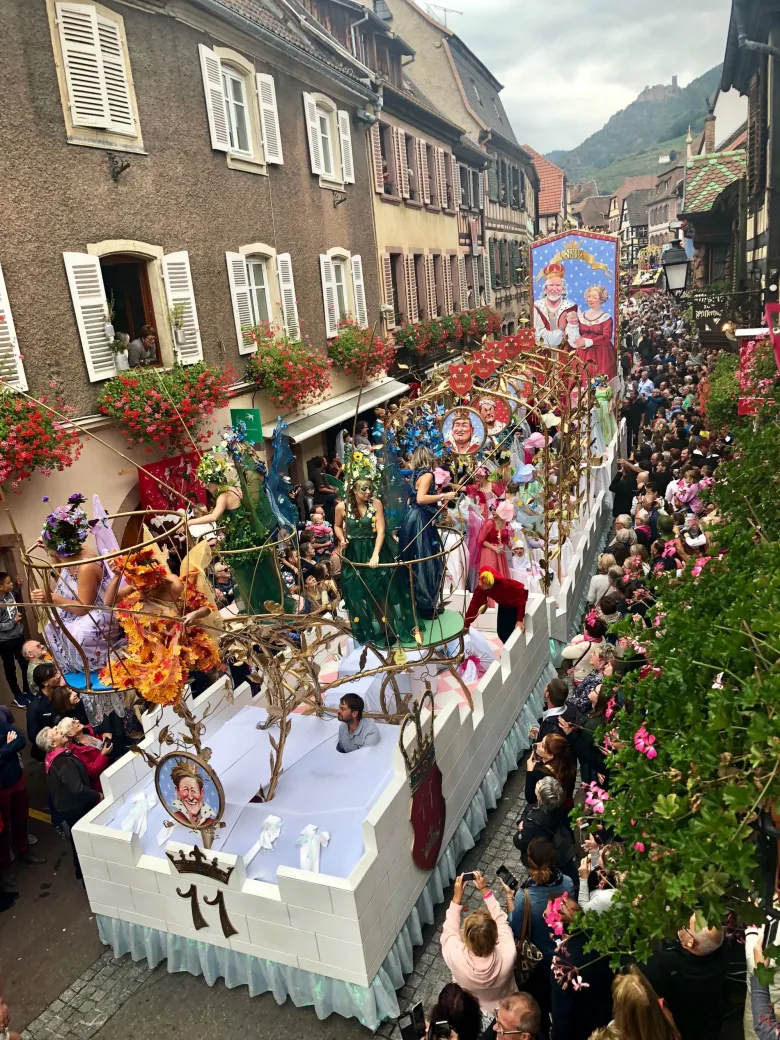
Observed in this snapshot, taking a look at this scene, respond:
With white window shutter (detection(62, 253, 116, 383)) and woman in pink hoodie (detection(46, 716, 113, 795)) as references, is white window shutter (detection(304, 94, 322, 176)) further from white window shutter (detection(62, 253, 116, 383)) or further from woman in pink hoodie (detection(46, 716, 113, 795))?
woman in pink hoodie (detection(46, 716, 113, 795))

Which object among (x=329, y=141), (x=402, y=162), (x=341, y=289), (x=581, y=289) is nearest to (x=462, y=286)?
(x=402, y=162)

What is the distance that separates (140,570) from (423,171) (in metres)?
20.3

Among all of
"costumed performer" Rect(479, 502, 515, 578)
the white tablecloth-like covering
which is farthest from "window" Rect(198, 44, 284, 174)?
the white tablecloth-like covering

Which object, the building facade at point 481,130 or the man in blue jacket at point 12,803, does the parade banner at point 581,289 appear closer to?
the building facade at point 481,130

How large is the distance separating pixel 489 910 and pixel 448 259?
76.4 ft

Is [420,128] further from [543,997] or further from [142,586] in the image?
[543,997]

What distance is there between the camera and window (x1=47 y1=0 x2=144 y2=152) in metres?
9.74

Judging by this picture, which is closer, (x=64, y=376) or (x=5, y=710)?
(x=5, y=710)

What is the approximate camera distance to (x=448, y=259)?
82.4 ft

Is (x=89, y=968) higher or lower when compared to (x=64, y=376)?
lower

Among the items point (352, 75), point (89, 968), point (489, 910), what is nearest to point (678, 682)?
point (489, 910)

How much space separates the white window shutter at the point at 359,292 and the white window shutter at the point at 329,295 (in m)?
1.09

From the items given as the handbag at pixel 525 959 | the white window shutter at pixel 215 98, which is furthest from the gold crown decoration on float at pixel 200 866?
the white window shutter at pixel 215 98

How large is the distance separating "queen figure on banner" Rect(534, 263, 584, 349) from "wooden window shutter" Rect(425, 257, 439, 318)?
582cm
